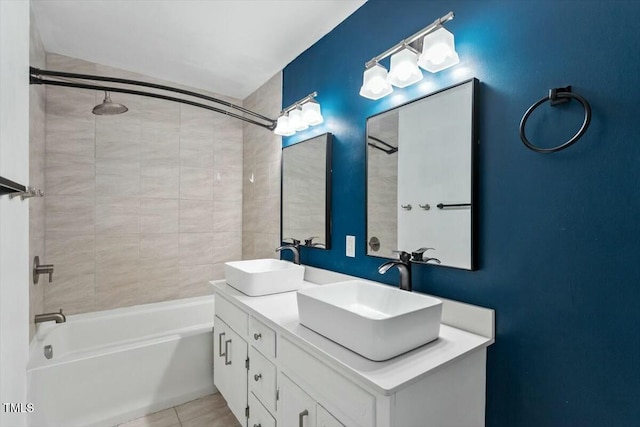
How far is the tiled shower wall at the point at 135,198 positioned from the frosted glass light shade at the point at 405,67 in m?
2.18

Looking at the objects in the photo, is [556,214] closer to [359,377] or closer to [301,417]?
[359,377]

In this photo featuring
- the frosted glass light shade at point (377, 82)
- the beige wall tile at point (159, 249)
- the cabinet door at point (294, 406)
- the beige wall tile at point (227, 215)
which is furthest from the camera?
the beige wall tile at point (227, 215)


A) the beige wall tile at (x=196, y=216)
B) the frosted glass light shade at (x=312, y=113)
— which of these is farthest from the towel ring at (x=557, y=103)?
the beige wall tile at (x=196, y=216)

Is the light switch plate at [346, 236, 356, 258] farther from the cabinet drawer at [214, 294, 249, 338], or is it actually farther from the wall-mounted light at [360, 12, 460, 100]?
the wall-mounted light at [360, 12, 460, 100]

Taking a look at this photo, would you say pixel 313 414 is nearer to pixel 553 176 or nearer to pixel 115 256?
pixel 553 176

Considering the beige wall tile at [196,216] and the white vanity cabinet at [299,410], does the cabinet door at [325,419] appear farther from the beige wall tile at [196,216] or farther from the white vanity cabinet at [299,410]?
the beige wall tile at [196,216]

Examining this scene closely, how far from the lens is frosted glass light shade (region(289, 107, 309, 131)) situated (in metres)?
2.08

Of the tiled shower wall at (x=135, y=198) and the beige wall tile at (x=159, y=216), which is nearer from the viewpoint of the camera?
the tiled shower wall at (x=135, y=198)

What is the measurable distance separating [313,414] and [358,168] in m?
1.23

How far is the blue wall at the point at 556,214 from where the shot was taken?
2.84 ft

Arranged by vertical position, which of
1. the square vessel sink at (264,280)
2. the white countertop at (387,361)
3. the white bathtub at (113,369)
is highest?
the square vessel sink at (264,280)

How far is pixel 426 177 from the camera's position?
4.52 feet

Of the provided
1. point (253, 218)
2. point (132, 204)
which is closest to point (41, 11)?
point (132, 204)

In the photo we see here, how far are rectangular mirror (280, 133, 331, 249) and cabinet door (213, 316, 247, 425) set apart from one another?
0.76 m
